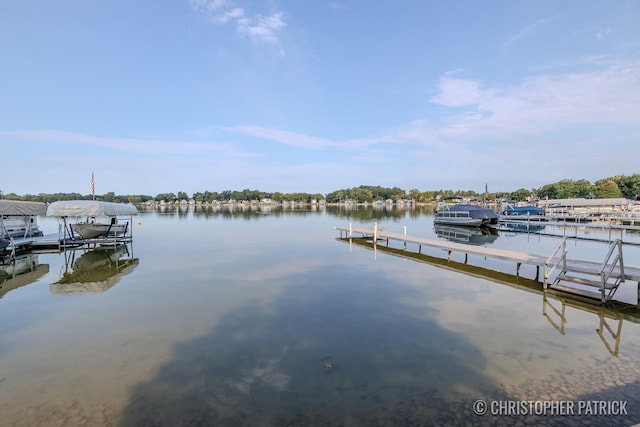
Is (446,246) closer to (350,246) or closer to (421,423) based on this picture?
(350,246)

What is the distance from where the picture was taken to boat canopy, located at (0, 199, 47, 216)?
80.4 feet

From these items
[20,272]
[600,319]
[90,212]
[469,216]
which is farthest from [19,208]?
[469,216]

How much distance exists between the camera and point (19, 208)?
85.6 ft

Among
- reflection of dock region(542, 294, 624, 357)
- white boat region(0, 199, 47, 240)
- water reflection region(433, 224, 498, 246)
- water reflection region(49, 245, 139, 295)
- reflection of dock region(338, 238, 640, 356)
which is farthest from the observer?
water reflection region(433, 224, 498, 246)

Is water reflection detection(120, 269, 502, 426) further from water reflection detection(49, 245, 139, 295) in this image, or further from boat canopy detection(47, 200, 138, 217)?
boat canopy detection(47, 200, 138, 217)

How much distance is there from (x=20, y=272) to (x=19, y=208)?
11679 millimetres

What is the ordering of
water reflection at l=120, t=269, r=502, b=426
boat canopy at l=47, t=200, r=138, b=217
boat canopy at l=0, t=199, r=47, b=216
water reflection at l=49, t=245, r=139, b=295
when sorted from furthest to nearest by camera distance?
boat canopy at l=0, t=199, r=47, b=216
boat canopy at l=47, t=200, r=138, b=217
water reflection at l=49, t=245, r=139, b=295
water reflection at l=120, t=269, r=502, b=426

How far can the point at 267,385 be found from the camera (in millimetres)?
6680

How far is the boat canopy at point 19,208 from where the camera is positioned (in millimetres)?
24498

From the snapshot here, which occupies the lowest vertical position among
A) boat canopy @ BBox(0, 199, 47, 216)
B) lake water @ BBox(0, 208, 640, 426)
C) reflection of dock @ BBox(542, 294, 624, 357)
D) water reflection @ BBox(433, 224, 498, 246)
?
water reflection @ BBox(433, 224, 498, 246)

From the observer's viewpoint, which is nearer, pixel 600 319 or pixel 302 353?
pixel 302 353

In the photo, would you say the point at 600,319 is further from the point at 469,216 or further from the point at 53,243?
the point at 469,216

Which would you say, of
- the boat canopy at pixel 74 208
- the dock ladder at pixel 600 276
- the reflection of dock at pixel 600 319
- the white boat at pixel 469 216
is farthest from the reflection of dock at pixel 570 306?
the white boat at pixel 469 216

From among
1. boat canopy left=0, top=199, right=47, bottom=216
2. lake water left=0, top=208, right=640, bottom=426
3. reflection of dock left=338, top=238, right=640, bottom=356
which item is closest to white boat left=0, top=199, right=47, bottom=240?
boat canopy left=0, top=199, right=47, bottom=216
